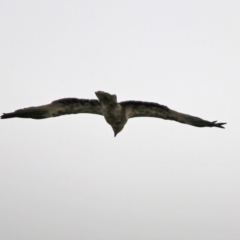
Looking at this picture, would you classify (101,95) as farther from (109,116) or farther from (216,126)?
(216,126)

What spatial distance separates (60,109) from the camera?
14641 millimetres

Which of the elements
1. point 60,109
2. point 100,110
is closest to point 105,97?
point 100,110

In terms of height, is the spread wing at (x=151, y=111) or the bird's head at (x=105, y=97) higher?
the bird's head at (x=105, y=97)

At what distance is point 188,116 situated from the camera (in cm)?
1559

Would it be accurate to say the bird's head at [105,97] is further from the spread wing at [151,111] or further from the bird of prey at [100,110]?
the spread wing at [151,111]

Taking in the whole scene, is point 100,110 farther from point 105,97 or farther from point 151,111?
point 151,111

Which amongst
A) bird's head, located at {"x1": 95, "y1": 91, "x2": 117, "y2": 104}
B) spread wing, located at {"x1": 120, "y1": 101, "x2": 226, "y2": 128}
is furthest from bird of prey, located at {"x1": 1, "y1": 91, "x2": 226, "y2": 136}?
bird's head, located at {"x1": 95, "y1": 91, "x2": 117, "y2": 104}

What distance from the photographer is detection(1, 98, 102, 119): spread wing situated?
47.4ft

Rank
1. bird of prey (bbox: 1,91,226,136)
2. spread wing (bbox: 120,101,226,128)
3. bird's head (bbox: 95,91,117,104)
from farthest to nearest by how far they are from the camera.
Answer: spread wing (bbox: 120,101,226,128)
bird of prey (bbox: 1,91,226,136)
bird's head (bbox: 95,91,117,104)

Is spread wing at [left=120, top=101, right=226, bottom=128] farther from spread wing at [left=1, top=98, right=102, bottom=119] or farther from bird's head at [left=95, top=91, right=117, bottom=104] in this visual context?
spread wing at [left=1, top=98, right=102, bottom=119]

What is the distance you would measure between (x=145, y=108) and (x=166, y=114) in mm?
840

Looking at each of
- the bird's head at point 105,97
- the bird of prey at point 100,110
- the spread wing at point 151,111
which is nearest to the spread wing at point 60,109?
the bird of prey at point 100,110

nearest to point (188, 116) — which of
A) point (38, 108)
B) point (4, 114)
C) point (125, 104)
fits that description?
point (125, 104)

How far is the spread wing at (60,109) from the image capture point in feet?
47.4
